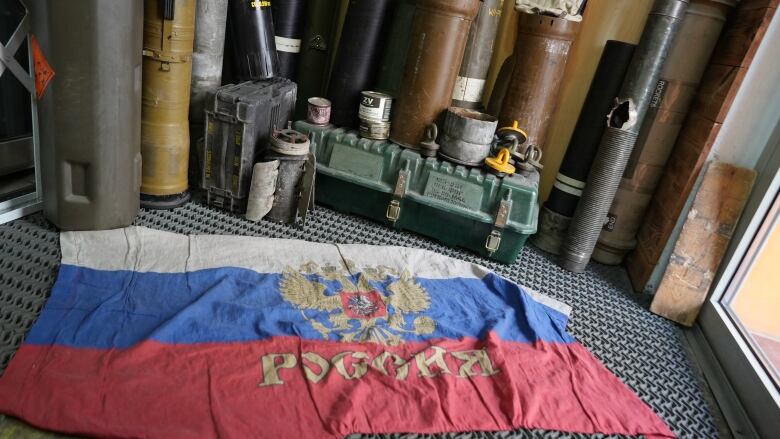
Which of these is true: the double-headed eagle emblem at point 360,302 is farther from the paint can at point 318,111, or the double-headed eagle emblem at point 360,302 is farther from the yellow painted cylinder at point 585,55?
the yellow painted cylinder at point 585,55

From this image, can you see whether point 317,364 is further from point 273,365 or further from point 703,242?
point 703,242

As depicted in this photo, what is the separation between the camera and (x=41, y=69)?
80.2 inches

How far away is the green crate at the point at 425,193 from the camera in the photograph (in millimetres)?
2729

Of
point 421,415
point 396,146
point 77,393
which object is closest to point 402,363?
point 421,415

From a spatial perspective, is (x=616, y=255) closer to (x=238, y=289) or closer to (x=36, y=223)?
(x=238, y=289)

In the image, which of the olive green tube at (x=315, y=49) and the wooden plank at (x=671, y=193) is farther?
the olive green tube at (x=315, y=49)

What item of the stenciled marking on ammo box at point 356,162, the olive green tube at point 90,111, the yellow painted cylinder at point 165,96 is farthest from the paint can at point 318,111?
the olive green tube at point 90,111

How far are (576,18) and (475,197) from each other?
3.75 ft

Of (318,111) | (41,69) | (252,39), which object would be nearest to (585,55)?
(318,111)

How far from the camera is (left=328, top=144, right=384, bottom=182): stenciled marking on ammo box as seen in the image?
288cm

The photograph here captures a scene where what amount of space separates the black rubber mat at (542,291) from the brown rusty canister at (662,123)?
25 cm

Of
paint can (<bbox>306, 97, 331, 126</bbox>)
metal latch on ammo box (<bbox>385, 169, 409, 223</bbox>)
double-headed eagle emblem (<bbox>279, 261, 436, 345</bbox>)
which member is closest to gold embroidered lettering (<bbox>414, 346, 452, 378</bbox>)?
double-headed eagle emblem (<bbox>279, 261, 436, 345</bbox>)

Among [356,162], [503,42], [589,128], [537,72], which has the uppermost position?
[503,42]

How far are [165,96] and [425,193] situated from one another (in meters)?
1.39
